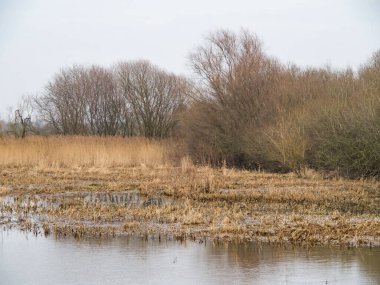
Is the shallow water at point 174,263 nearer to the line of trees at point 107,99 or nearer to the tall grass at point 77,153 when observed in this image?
the tall grass at point 77,153

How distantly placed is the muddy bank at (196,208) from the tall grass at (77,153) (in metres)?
6.31

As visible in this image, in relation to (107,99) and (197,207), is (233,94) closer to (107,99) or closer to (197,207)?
(197,207)

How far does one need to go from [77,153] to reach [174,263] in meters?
21.9

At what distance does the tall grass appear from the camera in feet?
99.1

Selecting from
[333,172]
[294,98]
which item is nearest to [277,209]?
[333,172]

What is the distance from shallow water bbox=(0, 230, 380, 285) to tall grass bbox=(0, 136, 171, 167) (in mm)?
18680

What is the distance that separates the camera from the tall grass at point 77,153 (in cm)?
3020

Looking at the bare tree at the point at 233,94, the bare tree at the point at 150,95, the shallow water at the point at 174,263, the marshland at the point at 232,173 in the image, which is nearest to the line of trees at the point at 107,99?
the bare tree at the point at 150,95

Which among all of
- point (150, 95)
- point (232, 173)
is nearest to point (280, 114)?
point (232, 173)

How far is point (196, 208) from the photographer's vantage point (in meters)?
14.7

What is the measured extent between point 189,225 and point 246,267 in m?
3.62

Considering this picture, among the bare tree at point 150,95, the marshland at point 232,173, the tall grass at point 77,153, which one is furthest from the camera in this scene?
the bare tree at point 150,95

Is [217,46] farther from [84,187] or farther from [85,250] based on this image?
[85,250]

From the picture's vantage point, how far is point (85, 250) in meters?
10.4
